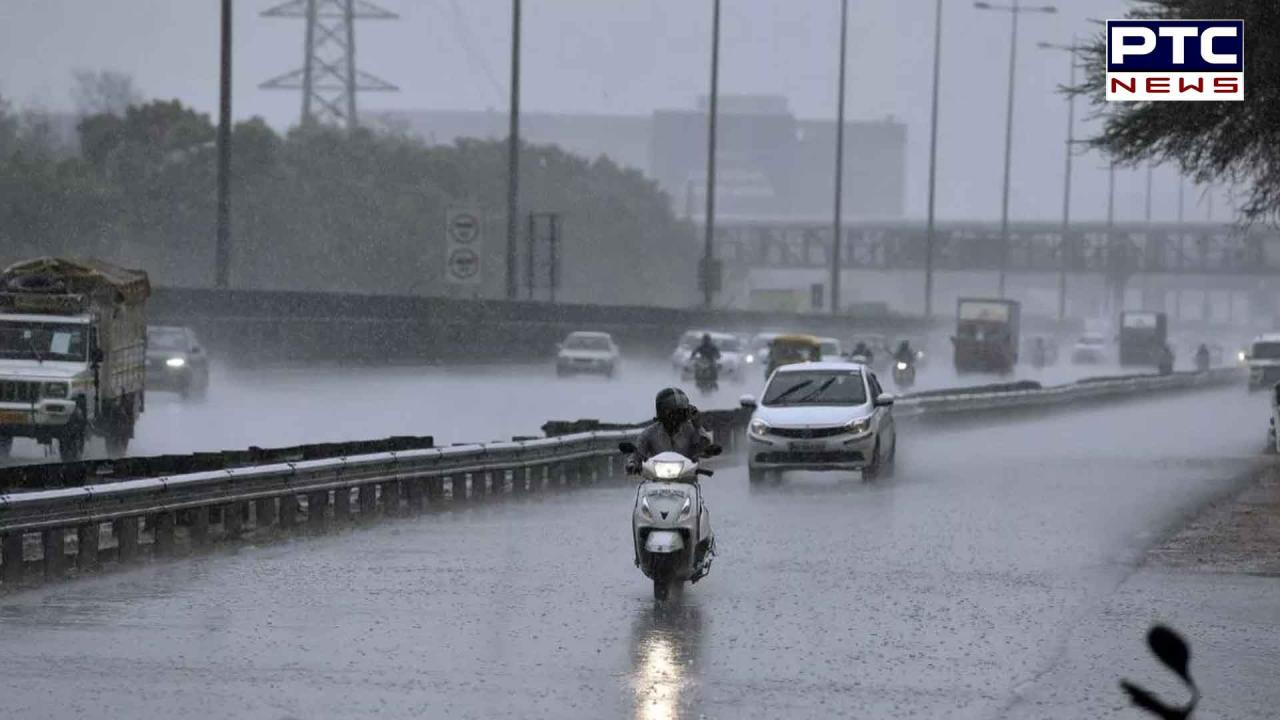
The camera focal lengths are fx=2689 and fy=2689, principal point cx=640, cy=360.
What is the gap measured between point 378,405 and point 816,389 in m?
21.5

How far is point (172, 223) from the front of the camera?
108938 mm

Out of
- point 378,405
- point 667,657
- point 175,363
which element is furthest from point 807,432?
point 175,363

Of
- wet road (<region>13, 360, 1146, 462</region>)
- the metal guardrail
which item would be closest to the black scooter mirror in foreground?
the metal guardrail

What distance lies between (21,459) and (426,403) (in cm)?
2210

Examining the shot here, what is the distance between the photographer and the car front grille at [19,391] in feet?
112

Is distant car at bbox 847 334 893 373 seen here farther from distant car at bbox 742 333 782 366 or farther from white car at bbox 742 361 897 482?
white car at bbox 742 361 897 482

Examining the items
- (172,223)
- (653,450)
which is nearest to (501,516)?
(653,450)

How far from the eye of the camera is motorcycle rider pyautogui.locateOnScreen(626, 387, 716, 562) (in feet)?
59.4

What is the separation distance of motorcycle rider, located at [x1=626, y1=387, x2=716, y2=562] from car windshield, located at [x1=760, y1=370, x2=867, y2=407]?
1562cm

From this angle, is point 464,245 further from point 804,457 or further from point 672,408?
point 672,408

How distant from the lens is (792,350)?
69.7m

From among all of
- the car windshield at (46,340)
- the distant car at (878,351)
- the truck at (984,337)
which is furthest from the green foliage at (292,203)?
the car windshield at (46,340)

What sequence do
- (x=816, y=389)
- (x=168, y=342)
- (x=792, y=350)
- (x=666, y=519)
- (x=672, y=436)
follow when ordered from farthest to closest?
(x=792, y=350), (x=168, y=342), (x=816, y=389), (x=672, y=436), (x=666, y=519)

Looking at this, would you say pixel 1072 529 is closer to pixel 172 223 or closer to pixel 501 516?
pixel 501 516
